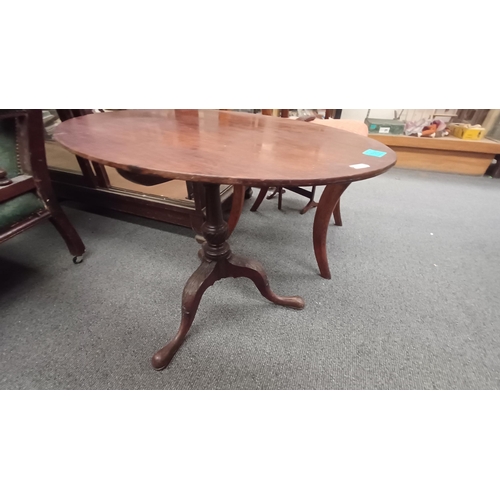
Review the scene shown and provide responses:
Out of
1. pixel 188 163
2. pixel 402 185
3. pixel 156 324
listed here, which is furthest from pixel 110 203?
pixel 402 185

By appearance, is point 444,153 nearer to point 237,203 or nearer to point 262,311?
point 237,203

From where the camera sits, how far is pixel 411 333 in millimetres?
1016

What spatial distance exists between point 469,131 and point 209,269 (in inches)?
109

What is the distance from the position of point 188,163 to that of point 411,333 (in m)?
1.03

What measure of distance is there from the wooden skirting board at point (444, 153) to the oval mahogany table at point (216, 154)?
198 cm

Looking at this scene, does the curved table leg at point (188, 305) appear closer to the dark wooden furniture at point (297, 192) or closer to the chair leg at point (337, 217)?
the dark wooden furniture at point (297, 192)

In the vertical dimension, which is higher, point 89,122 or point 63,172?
point 89,122

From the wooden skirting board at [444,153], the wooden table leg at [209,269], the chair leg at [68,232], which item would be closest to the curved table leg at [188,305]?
the wooden table leg at [209,269]

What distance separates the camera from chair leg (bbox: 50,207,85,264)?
1186 millimetres

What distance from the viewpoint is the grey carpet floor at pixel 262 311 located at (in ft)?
2.88

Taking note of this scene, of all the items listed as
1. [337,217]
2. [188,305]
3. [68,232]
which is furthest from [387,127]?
[68,232]

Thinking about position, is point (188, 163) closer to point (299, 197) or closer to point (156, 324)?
point (156, 324)

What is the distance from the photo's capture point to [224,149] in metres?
0.61

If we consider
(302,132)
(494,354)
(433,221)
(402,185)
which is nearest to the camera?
(302,132)
